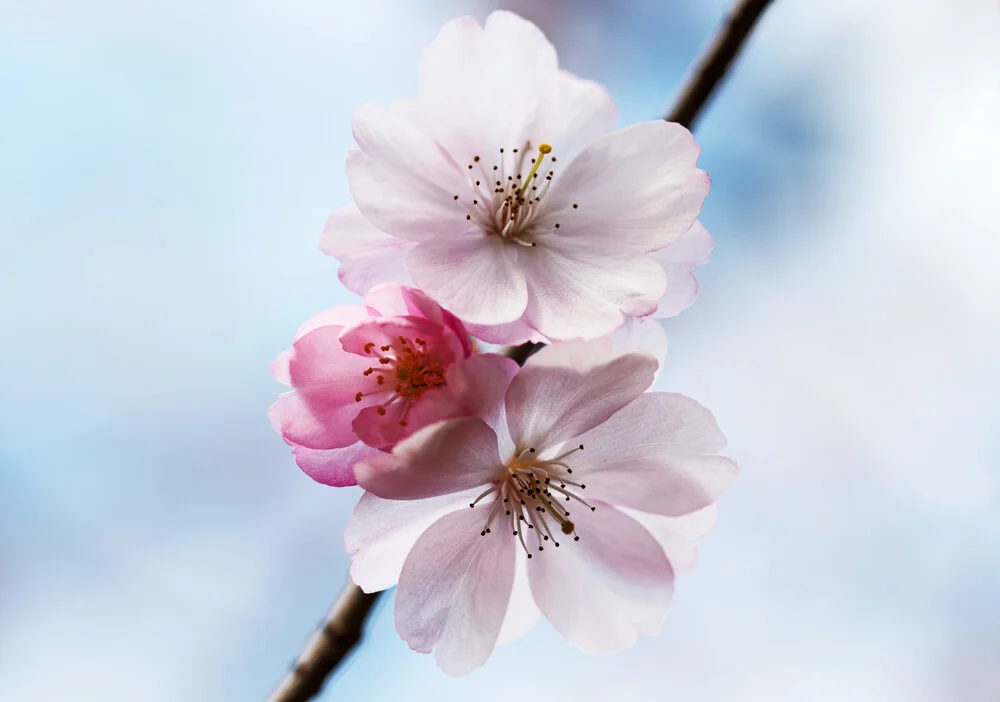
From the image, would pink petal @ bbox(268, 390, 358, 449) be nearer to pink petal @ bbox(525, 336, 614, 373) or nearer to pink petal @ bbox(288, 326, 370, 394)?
pink petal @ bbox(288, 326, 370, 394)

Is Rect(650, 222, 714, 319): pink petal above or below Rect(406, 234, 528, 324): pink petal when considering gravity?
above

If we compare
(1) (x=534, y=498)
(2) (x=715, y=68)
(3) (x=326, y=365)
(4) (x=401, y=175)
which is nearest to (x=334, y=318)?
(3) (x=326, y=365)

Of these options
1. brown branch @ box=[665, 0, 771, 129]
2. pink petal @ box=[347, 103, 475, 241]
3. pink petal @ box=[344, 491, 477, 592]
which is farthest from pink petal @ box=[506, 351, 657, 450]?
brown branch @ box=[665, 0, 771, 129]

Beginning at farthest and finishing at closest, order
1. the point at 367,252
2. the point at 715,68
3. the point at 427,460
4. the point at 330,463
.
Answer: the point at 715,68 → the point at 367,252 → the point at 330,463 → the point at 427,460

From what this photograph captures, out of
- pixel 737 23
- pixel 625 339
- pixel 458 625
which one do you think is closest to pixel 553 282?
pixel 625 339

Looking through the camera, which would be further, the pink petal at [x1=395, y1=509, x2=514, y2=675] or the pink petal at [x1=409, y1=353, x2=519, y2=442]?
the pink petal at [x1=395, y1=509, x2=514, y2=675]

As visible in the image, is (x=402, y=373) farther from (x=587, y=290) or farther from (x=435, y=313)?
(x=587, y=290)
